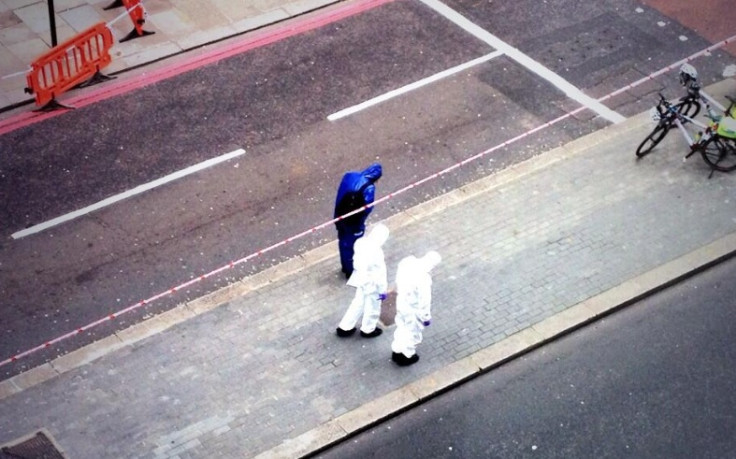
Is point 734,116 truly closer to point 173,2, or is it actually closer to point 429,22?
point 429,22

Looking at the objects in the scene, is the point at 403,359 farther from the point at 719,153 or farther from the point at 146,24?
the point at 146,24

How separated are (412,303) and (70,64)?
7738 millimetres

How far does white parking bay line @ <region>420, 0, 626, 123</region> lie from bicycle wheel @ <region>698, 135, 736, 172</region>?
4.59 feet

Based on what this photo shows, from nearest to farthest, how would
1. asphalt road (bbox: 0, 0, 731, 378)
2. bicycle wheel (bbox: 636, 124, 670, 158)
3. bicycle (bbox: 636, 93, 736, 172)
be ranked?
asphalt road (bbox: 0, 0, 731, 378), bicycle (bbox: 636, 93, 736, 172), bicycle wheel (bbox: 636, 124, 670, 158)

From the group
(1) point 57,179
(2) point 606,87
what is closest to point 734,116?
(2) point 606,87

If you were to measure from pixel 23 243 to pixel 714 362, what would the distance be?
26.7 feet

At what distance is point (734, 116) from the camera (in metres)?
14.8

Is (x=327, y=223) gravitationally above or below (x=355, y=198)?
below

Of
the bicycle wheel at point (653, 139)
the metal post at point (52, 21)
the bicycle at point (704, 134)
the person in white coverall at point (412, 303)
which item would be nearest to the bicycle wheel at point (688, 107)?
the bicycle at point (704, 134)

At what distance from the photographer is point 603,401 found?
464 inches

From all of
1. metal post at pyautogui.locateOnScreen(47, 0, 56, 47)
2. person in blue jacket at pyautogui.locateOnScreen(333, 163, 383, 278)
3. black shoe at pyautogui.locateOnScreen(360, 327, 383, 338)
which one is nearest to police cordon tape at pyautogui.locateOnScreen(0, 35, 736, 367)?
person in blue jacket at pyautogui.locateOnScreen(333, 163, 383, 278)

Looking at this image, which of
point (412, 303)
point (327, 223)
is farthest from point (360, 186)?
point (327, 223)

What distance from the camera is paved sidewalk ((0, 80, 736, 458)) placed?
1141 centimetres

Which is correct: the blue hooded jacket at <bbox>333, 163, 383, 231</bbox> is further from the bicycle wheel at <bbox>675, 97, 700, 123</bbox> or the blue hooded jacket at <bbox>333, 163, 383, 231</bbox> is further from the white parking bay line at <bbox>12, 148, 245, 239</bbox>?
the bicycle wheel at <bbox>675, 97, 700, 123</bbox>
